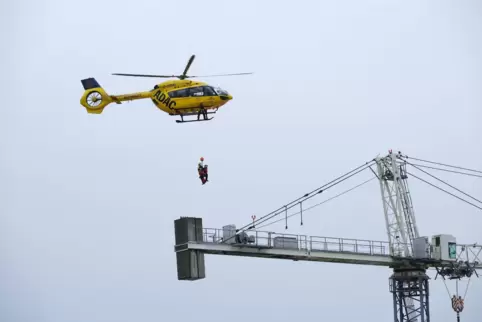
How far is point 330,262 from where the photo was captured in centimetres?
11000

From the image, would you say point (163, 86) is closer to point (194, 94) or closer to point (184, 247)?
point (194, 94)

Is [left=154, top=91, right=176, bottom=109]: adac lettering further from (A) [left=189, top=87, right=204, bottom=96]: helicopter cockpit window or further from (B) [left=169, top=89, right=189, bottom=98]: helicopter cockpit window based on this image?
(A) [left=189, top=87, right=204, bottom=96]: helicopter cockpit window

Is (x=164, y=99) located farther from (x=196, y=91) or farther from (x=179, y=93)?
(x=196, y=91)

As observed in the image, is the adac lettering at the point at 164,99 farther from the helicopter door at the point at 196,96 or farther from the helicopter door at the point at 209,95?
the helicopter door at the point at 209,95

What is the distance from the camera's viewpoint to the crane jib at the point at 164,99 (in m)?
109

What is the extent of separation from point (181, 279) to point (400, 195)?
39.0m

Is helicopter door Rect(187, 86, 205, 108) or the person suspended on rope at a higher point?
helicopter door Rect(187, 86, 205, 108)

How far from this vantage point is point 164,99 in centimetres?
10925

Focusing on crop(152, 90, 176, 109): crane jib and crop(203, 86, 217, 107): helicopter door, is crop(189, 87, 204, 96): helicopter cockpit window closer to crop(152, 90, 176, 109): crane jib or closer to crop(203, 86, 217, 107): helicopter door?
crop(203, 86, 217, 107): helicopter door

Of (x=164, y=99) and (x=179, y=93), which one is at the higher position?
(x=179, y=93)

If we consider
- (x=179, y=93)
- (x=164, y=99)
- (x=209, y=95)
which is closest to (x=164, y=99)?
(x=164, y=99)

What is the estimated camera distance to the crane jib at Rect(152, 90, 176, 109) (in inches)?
4274

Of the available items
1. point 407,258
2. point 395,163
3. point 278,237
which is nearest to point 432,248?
point 407,258

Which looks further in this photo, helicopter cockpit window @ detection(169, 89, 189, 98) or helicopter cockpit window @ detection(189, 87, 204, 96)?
helicopter cockpit window @ detection(169, 89, 189, 98)
